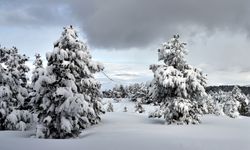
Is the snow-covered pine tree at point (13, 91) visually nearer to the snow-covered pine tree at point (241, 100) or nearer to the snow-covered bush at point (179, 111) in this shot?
the snow-covered bush at point (179, 111)

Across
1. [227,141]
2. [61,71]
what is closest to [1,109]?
[61,71]

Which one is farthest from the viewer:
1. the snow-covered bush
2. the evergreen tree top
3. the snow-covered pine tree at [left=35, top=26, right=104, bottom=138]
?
the evergreen tree top

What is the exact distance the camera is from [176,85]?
30125 millimetres

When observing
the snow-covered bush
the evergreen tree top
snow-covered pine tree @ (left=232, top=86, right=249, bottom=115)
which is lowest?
the snow-covered bush

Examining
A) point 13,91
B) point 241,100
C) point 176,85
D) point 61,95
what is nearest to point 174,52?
point 176,85

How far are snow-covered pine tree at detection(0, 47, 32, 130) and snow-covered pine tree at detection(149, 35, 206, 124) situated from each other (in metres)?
11.1

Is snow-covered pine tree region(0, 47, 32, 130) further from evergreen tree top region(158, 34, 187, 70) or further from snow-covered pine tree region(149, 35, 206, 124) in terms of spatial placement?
evergreen tree top region(158, 34, 187, 70)

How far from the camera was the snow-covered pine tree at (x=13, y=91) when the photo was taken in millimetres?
30766

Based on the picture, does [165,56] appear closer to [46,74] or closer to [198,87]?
[198,87]

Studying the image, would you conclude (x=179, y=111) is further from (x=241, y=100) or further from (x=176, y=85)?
(x=241, y=100)

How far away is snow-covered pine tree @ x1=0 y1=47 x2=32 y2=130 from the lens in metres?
30.8

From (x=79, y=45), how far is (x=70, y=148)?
10719mm

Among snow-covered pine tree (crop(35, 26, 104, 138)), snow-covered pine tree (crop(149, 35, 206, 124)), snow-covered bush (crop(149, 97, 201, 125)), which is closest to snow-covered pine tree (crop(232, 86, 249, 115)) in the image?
snow-covered pine tree (crop(149, 35, 206, 124))

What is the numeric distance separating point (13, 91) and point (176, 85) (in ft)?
46.4
